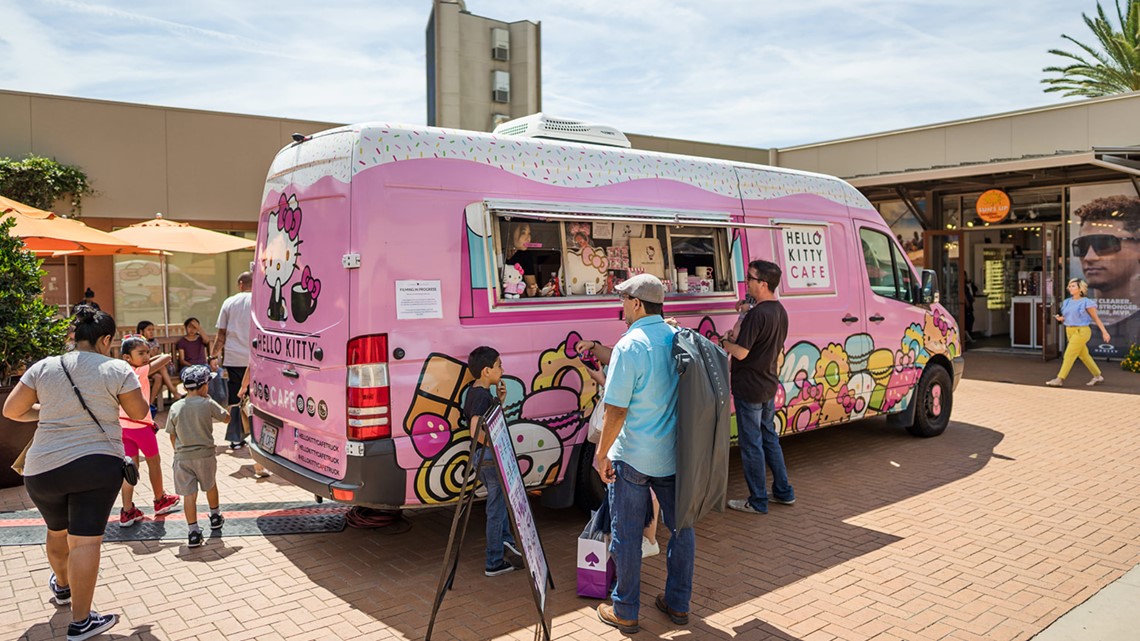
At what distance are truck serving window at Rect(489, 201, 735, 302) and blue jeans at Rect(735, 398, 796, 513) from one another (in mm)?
1019

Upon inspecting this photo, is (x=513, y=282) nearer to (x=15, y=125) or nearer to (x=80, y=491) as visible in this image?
(x=80, y=491)

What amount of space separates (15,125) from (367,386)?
13347 mm

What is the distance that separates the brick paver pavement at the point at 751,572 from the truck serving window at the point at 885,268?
1905 millimetres

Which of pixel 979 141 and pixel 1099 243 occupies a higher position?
pixel 979 141

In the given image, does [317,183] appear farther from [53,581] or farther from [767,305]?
[767,305]

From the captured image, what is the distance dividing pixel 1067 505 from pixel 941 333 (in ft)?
9.16

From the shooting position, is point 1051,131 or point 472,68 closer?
point 1051,131

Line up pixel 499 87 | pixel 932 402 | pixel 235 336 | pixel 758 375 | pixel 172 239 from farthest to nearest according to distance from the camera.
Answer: pixel 499 87
pixel 172 239
pixel 932 402
pixel 235 336
pixel 758 375

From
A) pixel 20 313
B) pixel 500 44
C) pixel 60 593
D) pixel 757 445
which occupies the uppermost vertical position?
pixel 500 44

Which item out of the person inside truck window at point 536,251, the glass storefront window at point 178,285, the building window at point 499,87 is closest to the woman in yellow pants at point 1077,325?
the person inside truck window at point 536,251

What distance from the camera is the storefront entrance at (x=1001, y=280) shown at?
15.9 m

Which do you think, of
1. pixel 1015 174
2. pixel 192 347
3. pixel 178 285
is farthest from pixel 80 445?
pixel 1015 174

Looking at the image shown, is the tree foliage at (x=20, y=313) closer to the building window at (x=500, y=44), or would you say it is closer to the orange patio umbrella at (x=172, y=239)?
the orange patio umbrella at (x=172, y=239)

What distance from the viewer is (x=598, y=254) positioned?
18.5 ft
